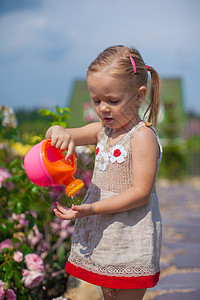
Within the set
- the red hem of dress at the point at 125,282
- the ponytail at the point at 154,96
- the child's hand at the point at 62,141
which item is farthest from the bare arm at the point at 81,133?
the red hem of dress at the point at 125,282

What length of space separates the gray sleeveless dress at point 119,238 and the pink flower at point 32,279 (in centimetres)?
51

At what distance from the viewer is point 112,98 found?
1434mm

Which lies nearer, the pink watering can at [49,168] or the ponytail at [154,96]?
the pink watering can at [49,168]

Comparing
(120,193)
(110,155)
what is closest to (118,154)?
(110,155)

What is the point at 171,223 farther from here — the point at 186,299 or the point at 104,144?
the point at 104,144

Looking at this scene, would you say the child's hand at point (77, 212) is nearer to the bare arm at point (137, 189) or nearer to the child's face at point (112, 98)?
the bare arm at point (137, 189)

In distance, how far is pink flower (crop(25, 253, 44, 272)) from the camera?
2043mm

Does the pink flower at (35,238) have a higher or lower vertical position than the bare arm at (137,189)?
lower

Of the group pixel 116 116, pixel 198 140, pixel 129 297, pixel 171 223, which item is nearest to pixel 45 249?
pixel 129 297

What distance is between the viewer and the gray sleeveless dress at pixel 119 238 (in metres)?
1.48

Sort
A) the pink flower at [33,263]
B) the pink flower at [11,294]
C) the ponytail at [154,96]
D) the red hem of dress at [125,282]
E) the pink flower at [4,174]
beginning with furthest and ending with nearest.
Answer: the pink flower at [4,174], the pink flower at [33,263], the pink flower at [11,294], the ponytail at [154,96], the red hem of dress at [125,282]

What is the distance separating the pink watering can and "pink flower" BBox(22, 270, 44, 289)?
31.4 inches

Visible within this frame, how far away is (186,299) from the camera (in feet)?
7.96

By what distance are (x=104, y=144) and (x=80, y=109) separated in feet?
49.9
